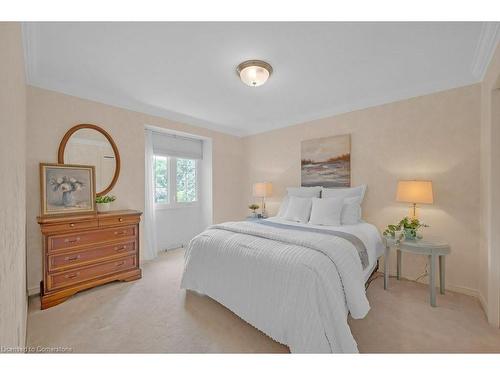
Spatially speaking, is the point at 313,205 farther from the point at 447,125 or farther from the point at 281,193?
the point at 447,125

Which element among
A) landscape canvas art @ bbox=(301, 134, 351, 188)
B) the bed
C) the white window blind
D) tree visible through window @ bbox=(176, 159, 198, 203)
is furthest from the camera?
tree visible through window @ bbox=(176, 159, 198, 203)

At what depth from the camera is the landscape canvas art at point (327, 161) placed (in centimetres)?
336

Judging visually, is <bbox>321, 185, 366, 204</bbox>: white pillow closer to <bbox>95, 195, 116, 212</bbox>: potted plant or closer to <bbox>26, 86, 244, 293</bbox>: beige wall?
<bbox>26, 86, 244, 293</bbox>: beige wall

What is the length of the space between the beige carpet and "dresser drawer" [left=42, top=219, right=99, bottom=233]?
2.44 ft

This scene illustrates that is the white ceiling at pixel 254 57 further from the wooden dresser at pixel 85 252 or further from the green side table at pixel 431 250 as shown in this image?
the green side table at pixel 431 250

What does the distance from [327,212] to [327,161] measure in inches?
41.6

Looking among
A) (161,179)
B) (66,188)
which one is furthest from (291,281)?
(161,179)

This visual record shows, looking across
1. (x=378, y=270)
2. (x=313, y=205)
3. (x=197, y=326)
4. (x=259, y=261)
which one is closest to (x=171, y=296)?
(x=197, y=326)

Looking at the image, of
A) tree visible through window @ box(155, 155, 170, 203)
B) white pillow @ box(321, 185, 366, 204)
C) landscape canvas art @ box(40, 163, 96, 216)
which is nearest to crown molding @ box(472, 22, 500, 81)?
white pillow @ box(321, 185, 366, 204)

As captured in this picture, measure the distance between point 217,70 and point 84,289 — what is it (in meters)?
2.82

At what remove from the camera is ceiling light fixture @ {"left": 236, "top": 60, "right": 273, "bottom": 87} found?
2.09 m

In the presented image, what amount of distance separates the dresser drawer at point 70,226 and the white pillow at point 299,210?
2.47 meters

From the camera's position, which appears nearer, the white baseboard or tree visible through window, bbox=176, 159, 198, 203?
the white baseboard

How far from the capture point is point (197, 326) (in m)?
1.85
